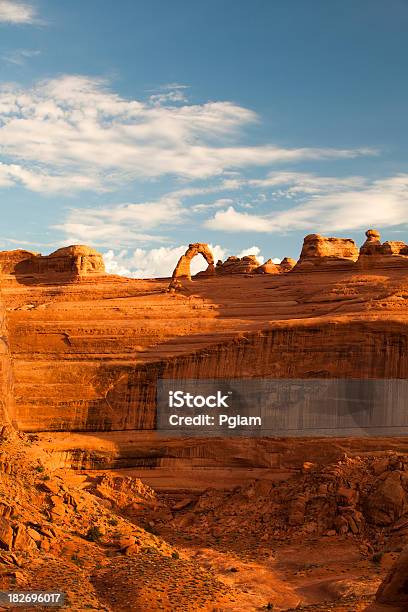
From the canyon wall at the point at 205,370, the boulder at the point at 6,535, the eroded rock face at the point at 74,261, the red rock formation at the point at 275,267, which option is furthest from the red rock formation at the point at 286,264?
the boulder at the point at 6,535

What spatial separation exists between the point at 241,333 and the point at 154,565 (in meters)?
18.8

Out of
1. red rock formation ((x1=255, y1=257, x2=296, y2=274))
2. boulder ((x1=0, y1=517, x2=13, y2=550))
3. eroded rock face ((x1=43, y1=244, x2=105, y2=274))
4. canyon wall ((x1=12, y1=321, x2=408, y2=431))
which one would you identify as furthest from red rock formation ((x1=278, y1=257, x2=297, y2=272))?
boulder ((x1=0, y1=517, x2=13, y2=550))

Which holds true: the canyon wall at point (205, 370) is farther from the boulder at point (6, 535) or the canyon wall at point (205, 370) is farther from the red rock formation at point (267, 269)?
the red rock formation at point (267, 269)

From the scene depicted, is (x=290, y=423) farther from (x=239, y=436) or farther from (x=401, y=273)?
(x=401, y=273)

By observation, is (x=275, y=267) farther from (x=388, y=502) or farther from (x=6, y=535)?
(x=6, y=535)

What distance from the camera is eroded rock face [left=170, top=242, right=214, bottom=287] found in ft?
217

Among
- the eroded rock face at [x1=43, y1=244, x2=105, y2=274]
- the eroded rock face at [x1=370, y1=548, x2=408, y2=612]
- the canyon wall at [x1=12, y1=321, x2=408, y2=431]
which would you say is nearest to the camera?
the eroded rock face at [x1=370, y1=548, x2=408, y2=612]

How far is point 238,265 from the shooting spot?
77375mm

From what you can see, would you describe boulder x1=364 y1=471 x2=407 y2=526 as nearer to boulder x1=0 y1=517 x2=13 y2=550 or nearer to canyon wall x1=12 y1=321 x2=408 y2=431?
canyon wall x1=12 y1=321 x2=408 y2=431

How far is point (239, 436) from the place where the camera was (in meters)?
41.9

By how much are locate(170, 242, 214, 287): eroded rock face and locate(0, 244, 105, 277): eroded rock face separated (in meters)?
8.79

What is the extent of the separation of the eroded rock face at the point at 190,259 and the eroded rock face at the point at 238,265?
4015 mm

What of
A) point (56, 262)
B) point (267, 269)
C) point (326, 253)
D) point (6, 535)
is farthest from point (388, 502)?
point (56, 262)

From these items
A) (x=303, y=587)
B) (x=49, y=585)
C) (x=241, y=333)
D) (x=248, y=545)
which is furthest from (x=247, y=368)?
(x=49, y=585)
